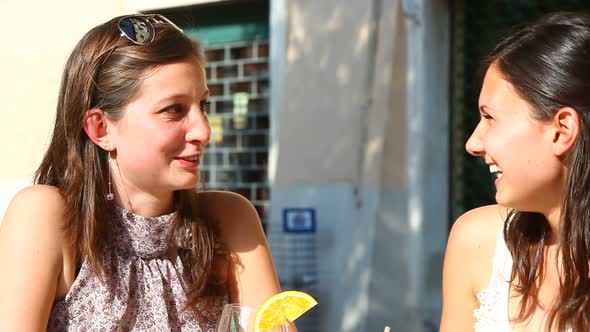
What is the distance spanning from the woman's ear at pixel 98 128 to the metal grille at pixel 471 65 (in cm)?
487

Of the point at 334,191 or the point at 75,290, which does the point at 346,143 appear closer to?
the point at 334,191

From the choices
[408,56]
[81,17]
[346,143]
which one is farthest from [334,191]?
[81,17]

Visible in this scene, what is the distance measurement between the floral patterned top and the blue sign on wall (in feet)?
12.0

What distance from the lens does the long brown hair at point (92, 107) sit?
2303mm

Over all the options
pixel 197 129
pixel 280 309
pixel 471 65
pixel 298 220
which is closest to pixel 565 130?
pixel 280 309

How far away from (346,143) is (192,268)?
4.01m

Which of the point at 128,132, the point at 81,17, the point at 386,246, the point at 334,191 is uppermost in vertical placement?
the point at 81,17

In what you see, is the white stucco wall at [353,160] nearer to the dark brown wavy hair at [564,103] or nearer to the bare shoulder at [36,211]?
the bare shoulder at [36,211]

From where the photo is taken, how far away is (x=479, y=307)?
7.82ft

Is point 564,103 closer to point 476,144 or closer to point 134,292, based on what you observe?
point 476,144

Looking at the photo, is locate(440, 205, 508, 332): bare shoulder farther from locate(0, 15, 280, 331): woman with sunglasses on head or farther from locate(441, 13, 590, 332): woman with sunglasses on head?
locate(0, 15, 280, 331): woman with sunglasses on head

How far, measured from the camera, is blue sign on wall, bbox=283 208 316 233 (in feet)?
20.1

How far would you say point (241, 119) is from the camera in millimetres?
6785

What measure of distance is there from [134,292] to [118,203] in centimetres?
24
